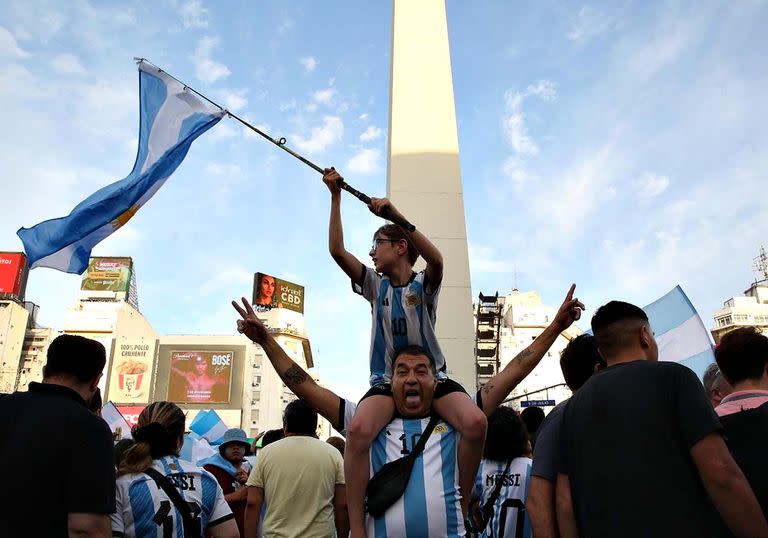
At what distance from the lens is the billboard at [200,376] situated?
197ft

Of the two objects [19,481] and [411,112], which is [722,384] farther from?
[411,112]

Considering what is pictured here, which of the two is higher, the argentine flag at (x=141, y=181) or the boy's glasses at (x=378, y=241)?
the argentine flag at (x=141, y=181)

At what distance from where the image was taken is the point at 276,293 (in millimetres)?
74688

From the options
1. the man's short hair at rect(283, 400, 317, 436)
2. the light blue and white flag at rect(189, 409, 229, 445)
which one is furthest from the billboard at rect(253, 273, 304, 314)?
the man's short hair at rect(283, 400, 317, 436)

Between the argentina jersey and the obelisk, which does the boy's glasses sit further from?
the obelisk

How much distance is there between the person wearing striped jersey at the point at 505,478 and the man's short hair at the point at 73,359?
2105 millimetres

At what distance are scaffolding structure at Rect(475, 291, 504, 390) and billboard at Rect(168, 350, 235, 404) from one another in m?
30.7

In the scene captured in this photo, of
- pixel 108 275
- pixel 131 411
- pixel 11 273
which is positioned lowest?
pixel 131 411

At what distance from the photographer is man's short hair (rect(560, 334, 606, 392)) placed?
9.07 feet

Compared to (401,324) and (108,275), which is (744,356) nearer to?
(401,324)

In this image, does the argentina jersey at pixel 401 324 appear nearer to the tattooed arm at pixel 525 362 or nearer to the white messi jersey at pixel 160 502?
the tattooed arm at pixel 525 362

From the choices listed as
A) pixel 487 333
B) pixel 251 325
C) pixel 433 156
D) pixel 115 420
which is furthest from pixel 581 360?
pixel 487 333

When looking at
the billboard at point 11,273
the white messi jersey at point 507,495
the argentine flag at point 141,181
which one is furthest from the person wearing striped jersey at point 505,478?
the billboard at point 11,273

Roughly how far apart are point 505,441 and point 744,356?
1382 mm
